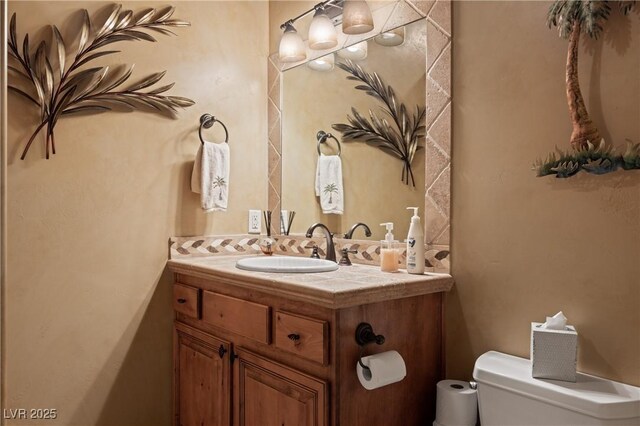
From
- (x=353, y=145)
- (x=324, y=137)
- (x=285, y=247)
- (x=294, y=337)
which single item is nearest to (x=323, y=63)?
(x=324, y=137)

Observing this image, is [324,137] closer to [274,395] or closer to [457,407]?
[274,395]

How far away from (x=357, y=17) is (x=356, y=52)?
0.18 metres

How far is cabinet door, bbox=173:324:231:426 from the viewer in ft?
6.07

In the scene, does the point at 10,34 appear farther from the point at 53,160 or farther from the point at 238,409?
the point at 238,409

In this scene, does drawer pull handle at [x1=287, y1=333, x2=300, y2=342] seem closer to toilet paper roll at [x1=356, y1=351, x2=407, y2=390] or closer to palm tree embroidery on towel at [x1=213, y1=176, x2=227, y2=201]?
toilet paper roll at [x1=356, y1=351, x2=407, y2=390]

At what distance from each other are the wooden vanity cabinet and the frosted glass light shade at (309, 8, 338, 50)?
3.91 feet

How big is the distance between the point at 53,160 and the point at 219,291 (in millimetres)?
874

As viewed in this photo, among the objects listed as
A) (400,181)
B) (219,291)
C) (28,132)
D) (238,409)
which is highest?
(28,132)

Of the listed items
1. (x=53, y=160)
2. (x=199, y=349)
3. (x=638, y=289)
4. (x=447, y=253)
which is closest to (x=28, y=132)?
(x=53, y=160)

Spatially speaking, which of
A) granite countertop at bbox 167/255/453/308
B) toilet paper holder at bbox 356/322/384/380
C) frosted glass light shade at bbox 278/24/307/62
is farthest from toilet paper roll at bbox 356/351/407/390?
frosted glass light shade at bbox 278/24/307/62

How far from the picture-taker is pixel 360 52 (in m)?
2.08

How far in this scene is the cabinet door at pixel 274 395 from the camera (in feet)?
4.68

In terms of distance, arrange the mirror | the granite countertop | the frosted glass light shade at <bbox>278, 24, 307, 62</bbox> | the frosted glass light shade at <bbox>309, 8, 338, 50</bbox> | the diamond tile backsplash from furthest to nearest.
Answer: the frosted glass light shade at <bbox>278, 24, 307, 62</bbox> < the frosted glass light shade at <bbox>309, 8, 338, 50</bbox> < the mirror < the diamond tile backsplash < the granite countertop

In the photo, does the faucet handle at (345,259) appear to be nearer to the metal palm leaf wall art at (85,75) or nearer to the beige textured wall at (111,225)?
the beige textured wall at (111,225)
